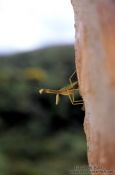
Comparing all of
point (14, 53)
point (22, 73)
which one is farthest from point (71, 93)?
point (14, 53)

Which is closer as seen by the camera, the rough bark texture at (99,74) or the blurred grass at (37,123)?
the rough bark texture at (99,74)

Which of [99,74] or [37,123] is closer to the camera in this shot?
[99,74]

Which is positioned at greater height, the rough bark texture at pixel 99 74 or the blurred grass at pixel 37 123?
the rough bark texture at pixel 99 74

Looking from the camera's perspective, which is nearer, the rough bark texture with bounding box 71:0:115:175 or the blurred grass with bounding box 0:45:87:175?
the rough bark texture with bounding box 71:0:115:175

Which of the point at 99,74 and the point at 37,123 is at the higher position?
the point at 99,74

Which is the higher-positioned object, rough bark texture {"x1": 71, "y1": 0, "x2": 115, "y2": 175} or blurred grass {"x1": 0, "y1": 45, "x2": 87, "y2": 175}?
rough bark texture {"x1": 71, "y1": 0, "x2": 115, "y2": 175}

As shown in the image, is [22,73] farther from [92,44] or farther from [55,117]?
[92,44]
